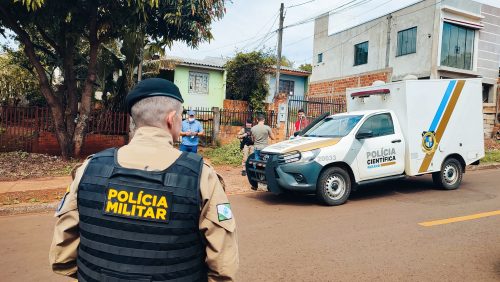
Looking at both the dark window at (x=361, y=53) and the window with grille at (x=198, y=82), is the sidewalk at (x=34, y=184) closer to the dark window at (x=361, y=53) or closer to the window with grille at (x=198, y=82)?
the window with grille at (x=198, y=82)

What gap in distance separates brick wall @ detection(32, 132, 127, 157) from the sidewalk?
3.11 m

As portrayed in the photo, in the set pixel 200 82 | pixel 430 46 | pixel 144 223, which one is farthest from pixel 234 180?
pixel 430 46

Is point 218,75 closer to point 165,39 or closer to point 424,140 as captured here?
point 165,39

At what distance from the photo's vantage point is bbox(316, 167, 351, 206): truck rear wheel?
6.71m

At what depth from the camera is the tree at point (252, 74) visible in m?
21.6

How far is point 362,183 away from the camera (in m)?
7.14

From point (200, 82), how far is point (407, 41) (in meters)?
12.5

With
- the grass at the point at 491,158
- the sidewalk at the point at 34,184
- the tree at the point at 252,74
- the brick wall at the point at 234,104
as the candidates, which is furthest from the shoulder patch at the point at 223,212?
the tree at the point at 252,74

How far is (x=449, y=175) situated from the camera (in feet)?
27.3

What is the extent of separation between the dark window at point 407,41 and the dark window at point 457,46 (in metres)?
1.54

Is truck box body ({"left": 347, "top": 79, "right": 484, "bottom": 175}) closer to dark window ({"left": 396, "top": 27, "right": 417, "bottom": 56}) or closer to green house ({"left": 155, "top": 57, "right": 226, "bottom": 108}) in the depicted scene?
dark window ({"left": 396, "top": 27, "right": 417, "bottom": 56})

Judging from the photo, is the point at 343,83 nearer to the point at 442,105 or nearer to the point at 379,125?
the point at 442,105

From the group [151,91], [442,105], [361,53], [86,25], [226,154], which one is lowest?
[226,154]

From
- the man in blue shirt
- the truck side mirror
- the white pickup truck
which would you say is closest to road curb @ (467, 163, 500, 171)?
the white pickup truck
